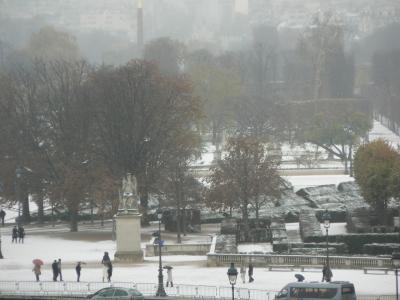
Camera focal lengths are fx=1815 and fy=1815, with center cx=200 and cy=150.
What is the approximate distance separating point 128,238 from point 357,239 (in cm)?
1008

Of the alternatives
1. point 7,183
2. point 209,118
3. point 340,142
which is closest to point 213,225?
point 7,183

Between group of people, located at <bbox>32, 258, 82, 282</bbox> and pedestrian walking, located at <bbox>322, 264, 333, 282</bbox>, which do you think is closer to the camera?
pedestrian walking, located at <bbox>322, 264, 333, 282</bbox>

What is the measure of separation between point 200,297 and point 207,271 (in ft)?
28.1

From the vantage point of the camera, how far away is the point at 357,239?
79.5m

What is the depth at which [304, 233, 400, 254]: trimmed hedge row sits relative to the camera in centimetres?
7894

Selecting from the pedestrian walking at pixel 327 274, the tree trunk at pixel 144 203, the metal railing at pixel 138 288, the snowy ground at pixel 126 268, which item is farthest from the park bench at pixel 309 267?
the tree trunk at pixel 144 203

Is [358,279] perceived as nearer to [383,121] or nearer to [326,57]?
[383,121]

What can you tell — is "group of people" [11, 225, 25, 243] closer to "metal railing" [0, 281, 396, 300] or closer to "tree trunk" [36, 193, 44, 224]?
"tree trunk" [36, 193, 44, 224]

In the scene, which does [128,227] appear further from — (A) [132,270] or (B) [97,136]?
(B) [97,136]

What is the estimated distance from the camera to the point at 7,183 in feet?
315

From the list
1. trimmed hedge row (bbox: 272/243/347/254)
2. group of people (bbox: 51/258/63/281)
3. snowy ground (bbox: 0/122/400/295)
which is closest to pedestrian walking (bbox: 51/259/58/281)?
group of people (bbox: 51/258/63/281)

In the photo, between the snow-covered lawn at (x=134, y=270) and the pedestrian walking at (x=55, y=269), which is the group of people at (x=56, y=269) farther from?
the snow-covered lawn at (x=134, y=270)

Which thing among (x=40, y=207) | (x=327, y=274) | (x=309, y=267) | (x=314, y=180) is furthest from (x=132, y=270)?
(x=314, y=180)

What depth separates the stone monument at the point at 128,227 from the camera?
255 feet
